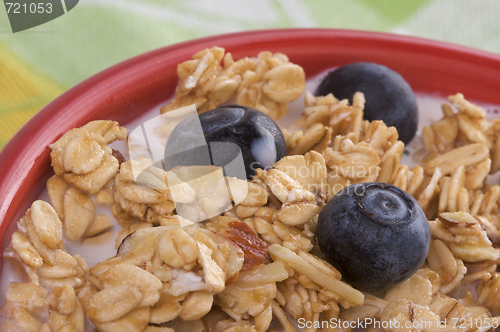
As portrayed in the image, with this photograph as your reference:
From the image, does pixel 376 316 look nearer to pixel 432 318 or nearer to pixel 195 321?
pixel 432 318

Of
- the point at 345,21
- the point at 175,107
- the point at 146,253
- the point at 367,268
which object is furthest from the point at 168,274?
the point at 345,21

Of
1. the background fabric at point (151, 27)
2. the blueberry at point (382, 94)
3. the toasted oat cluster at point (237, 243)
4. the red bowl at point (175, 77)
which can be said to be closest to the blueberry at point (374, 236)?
the toasted oat cluster at point (237, 243)

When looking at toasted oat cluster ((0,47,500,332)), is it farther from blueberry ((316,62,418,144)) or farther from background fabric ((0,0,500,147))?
background fabric ((0,0,500,147))

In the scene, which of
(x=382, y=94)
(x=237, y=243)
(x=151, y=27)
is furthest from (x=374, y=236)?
(x=151, y=27)

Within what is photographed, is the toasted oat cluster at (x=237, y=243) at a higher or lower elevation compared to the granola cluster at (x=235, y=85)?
lower

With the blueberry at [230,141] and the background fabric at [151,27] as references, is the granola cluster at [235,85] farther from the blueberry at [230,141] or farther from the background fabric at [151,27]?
the background fabric at [151,27]

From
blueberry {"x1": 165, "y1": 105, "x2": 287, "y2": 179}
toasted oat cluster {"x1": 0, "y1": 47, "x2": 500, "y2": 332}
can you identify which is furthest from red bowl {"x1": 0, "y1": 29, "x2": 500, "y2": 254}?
blueberry {"x1": 165, "y1": 105, "x2": 287, "y2": 179}

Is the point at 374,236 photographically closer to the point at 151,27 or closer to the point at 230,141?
the point at 230,141
